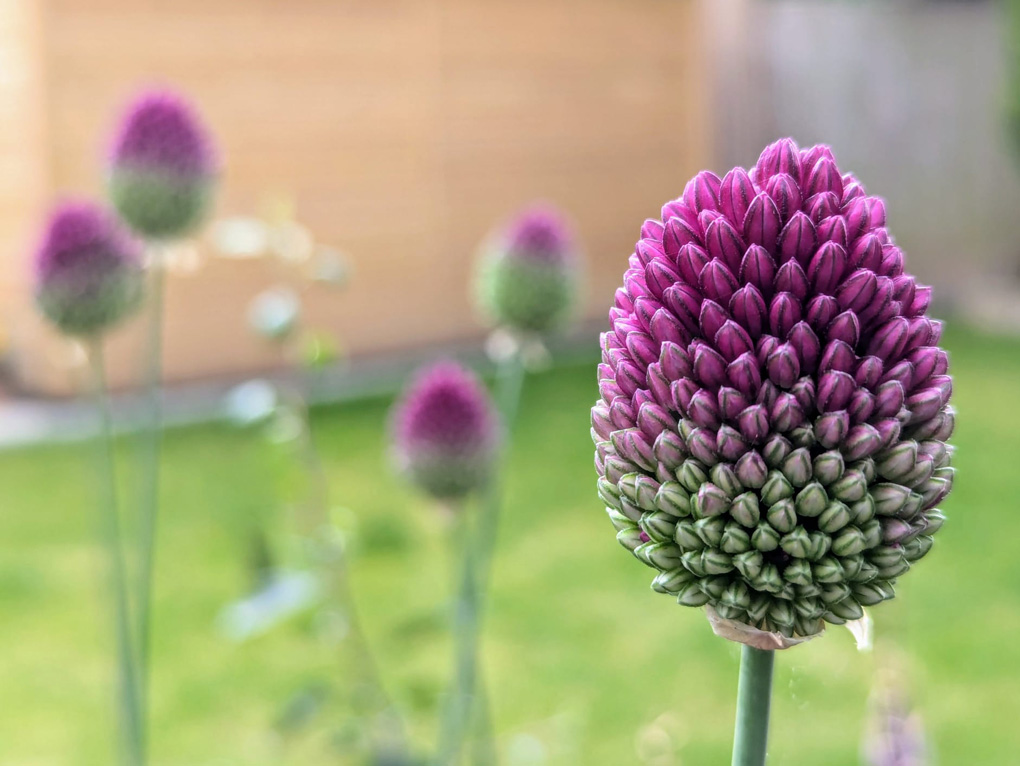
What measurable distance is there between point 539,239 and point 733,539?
1.55 meters

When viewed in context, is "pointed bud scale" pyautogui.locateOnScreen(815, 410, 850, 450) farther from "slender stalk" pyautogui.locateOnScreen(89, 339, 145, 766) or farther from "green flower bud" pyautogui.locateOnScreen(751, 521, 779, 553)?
"slender stalk" pyautogui.locateOnScreen(89, 339, 145, 766)

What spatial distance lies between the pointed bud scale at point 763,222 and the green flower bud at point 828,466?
0.09 m

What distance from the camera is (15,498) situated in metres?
4.58

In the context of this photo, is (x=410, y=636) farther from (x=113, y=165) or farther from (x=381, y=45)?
(x=381, y=45)

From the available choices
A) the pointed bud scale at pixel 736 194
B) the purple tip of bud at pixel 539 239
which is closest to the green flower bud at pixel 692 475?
the pointed bud scale at pixel 736 194

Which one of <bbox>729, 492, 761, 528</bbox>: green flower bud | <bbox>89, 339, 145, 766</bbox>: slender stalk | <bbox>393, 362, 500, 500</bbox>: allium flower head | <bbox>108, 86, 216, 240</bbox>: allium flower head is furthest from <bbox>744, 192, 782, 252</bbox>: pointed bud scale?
<bbox>108, 86, 216, 240</bbox>: allium flower head

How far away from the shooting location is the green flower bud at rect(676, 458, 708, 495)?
50 centimetres

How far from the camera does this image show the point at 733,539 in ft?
1.64

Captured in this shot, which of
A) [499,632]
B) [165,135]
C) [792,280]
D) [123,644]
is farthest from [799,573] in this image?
[499,632]

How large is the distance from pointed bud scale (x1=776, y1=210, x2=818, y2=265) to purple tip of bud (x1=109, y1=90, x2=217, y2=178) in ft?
4.33

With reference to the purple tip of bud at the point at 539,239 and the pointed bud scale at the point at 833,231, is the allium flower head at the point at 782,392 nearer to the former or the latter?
the pointed bud scale at the point at 833,231

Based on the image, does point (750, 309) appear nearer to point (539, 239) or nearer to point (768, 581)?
point (768, 581)

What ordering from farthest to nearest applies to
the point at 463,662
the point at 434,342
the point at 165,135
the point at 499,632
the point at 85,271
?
1. the point at 434,342
2. the point at 499,632
3. the point at 165,135
4. the point at 85,271
5. the point at 463,662

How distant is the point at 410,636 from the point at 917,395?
4.02 ft
